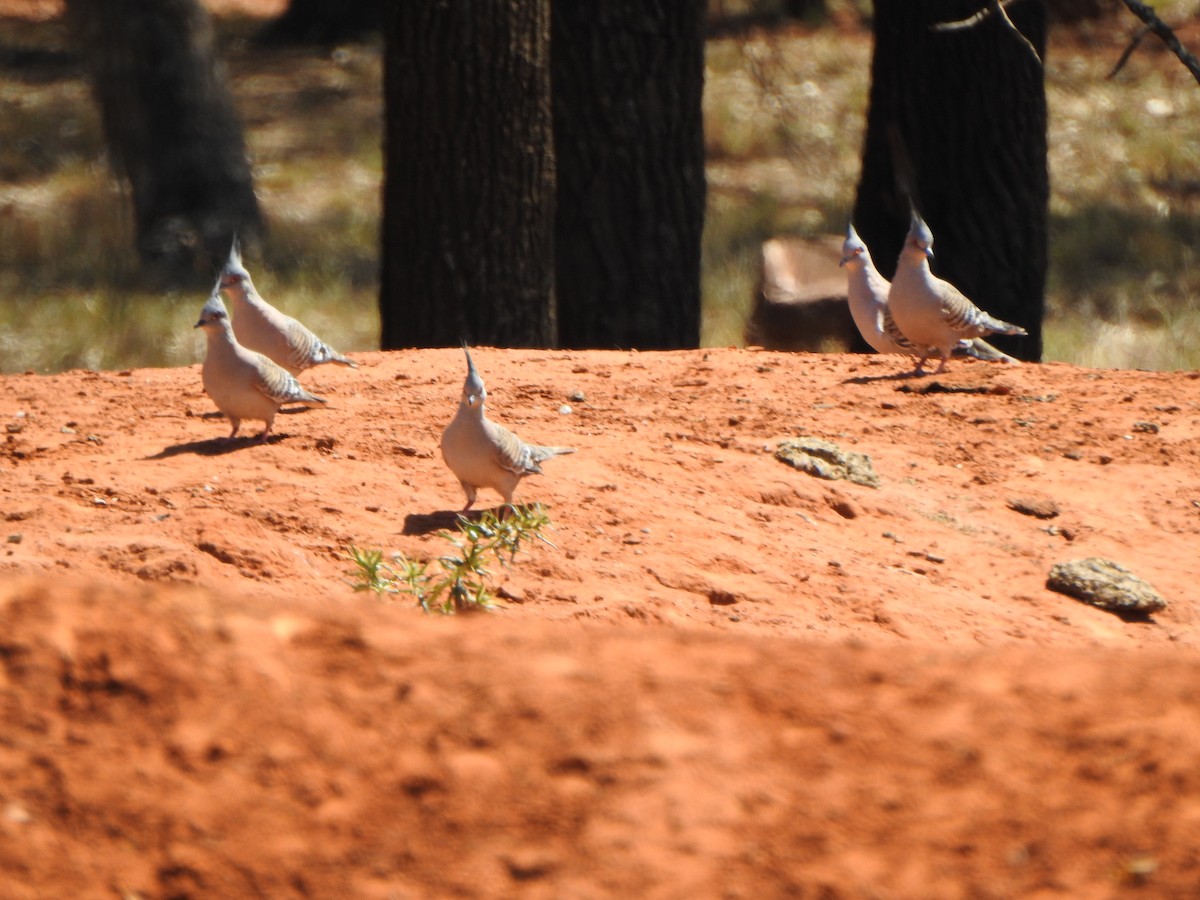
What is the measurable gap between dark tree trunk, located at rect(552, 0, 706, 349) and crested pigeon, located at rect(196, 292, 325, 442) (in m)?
3.47

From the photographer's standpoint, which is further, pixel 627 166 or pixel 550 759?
pixel 627 166

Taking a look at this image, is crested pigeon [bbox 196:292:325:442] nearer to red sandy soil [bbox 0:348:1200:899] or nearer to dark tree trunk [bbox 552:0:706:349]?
red sandy soil [bbox 0:348:1200:899]

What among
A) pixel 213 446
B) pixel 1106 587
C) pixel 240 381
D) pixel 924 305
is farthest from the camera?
pixel 924 305

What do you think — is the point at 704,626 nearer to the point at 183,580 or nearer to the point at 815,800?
the point at 183,580

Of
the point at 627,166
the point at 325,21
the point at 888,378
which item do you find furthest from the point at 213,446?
the point at 325,21

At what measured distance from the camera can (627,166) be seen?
9.87m

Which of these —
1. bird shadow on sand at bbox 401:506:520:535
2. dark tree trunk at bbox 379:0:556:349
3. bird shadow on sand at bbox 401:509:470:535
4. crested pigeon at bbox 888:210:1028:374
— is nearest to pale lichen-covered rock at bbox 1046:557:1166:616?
bird shadow on sand at bbox 401:506:520:535

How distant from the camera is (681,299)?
10.2m

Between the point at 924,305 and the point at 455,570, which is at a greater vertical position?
the point at 924,305

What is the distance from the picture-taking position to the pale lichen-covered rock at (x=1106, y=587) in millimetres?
5977

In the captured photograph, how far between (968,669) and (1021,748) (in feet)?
1.02

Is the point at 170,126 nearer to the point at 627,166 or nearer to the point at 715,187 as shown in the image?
the point at 715,187

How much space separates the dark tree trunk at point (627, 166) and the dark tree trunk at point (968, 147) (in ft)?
3.77

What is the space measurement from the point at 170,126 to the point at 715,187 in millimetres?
5674
